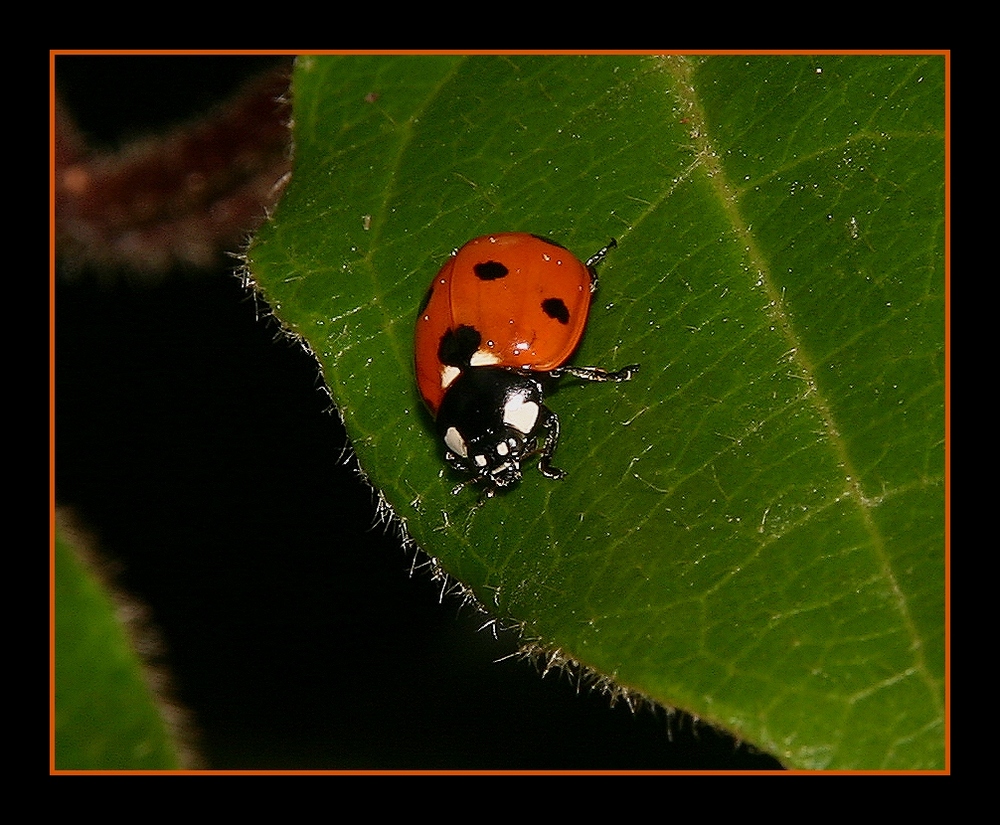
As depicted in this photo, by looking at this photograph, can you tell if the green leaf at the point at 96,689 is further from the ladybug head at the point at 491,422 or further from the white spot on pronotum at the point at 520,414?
the white spot on pronotum at the point at 520,414

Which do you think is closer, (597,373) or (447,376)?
(597,373)

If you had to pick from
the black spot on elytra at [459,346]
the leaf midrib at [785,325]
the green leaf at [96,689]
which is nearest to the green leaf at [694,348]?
the leaf midrib at [785,325]

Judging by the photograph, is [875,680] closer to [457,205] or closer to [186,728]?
[457,205]

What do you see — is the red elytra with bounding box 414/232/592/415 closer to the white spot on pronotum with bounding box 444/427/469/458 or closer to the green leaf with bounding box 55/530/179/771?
the white spot on pronotum with bounding box 444/427/469/458

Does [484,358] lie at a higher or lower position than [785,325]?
higher

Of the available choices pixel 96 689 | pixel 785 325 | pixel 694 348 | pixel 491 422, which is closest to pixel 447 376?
pixel 491 422

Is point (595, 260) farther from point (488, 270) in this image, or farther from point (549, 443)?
point (549, 443)
